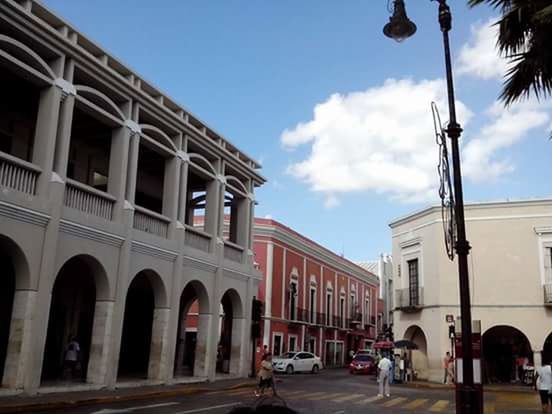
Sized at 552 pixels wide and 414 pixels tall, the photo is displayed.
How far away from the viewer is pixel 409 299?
35031mm

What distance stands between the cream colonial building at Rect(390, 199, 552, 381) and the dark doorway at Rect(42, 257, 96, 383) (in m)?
18.1

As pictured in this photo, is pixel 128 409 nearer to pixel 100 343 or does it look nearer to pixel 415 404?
pixel 100 343

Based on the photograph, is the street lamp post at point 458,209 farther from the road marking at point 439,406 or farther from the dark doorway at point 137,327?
the dark doorway at point 137,327

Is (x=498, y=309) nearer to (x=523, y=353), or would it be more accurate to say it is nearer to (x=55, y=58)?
(x=523, y=353)

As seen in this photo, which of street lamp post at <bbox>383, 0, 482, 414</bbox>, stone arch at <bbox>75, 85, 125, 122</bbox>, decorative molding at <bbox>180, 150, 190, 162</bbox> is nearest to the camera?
street lamp post at <bbox>383, 0, 482, 414</bbox>

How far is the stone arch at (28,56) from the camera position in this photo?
15566 millimetres

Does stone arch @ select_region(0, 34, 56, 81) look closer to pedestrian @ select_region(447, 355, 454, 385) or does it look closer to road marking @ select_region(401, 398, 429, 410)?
road marking @ select_region(401, 398, 429, 410)

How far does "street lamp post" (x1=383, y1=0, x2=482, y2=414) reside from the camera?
28.9 feet

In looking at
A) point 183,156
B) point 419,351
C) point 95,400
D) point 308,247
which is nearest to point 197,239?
point 183,156

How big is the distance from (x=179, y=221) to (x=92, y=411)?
9.96 meters

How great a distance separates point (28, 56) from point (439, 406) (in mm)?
15677

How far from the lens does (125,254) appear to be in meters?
19.7

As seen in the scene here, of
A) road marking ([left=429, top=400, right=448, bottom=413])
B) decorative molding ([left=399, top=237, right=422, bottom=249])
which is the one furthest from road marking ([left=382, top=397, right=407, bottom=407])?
decorative molding ([left=399, top=237, right=422, bottom=249])

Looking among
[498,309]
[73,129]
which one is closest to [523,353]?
[498,309]
